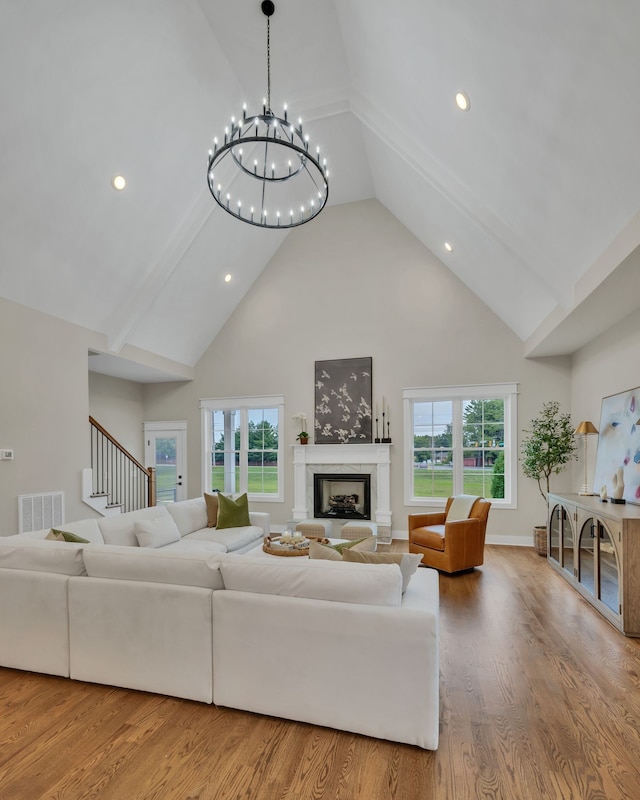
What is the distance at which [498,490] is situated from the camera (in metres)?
6.82

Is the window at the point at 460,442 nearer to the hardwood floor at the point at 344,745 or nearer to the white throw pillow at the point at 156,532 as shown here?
the white throw pillow at the point at 156,532

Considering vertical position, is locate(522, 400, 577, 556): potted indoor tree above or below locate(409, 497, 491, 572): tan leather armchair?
above

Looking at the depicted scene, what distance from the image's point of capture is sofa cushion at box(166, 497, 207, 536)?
16.8 feet

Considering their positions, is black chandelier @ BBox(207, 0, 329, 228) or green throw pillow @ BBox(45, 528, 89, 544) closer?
green throw pillow @ BBox(45, 528, 89, 544)

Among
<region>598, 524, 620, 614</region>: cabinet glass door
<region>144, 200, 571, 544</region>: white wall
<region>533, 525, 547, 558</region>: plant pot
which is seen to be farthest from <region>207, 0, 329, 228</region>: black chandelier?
<region>533, 525, 547, 558</region>: plant pot

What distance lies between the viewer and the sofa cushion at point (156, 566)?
260 centimetres

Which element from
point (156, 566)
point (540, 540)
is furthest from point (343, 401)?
point (156, 566)

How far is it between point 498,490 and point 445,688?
450 cm

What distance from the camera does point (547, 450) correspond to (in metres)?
6.05

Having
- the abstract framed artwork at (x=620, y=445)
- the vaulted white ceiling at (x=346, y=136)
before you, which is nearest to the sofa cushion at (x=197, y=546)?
the vaulted white ceiling at (x=346, y=136)

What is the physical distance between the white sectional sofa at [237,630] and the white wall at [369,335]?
4458 millimetres

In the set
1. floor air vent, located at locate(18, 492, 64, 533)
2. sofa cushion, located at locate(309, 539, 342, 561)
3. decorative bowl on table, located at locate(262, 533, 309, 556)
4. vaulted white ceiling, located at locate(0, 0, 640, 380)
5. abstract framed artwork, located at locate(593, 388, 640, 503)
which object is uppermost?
vaulted white ceiling, located at locate(0, 0, 640, 380)

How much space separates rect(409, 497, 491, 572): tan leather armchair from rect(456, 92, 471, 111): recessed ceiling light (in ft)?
12.7

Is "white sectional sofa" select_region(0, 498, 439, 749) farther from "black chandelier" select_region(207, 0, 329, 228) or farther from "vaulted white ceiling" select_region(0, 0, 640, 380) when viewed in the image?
"black chandelier" select_region(207, 0, 329, 228)
